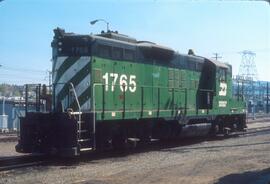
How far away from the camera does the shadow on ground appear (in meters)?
10.8

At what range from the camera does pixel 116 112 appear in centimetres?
1655

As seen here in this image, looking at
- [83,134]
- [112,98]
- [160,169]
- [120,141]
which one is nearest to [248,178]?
[160,169]

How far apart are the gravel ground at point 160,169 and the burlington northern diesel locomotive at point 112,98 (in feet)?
2.75

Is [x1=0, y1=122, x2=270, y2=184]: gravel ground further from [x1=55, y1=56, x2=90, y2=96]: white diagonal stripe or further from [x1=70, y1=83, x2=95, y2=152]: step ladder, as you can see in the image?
[x1=55, y1=56, x2=90, y2=96]: white diagonal stripe

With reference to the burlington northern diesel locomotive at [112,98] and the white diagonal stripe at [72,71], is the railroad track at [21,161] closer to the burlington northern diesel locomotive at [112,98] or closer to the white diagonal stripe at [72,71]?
the burlington northern diesel locomotive at [112,98]

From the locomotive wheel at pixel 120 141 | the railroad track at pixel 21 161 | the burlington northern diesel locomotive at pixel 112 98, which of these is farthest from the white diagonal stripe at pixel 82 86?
the railroad track at pixel 21 161

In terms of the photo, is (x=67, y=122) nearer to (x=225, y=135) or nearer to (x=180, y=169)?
(x=180, y=169)

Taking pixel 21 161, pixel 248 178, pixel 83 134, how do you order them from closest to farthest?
pixel 248 178
pixel 83 134
pixel 21 161

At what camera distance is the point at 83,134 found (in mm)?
14766

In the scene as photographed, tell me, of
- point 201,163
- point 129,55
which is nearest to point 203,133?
point 129,55

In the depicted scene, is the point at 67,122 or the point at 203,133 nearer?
the point at 67,122

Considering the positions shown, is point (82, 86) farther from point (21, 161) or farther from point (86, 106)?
point (21, 161)

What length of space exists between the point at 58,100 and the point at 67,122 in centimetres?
191

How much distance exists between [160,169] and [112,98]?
179 inches
